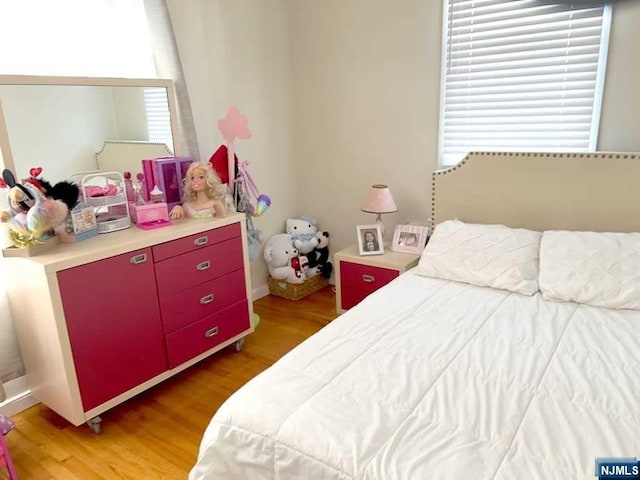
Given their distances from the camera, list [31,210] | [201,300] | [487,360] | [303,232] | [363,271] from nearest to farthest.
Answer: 1. [487,360]
2. [31,210]
3. [201,300]
4. [363,271]
5. [303,232]

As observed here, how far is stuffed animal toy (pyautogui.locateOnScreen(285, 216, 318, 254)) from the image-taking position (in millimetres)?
3424

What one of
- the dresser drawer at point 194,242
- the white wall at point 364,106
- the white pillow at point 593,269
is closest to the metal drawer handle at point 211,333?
the dresser drawer at point 194,242

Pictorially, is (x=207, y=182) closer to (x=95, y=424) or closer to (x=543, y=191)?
(x=95, y=424)

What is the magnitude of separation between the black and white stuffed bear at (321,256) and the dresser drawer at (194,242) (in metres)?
1.00

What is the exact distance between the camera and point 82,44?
Answer: 234 centimetres

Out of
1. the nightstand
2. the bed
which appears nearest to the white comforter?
the bed

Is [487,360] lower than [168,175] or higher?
lower

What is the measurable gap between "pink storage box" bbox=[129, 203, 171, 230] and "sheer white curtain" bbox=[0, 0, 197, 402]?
0.52 m

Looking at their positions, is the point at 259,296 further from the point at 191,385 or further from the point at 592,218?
the point at 592,218

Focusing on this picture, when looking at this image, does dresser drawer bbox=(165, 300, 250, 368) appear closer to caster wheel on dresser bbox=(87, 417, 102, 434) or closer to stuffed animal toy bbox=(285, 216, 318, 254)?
caster wheel on dresser bbox=(87, 417, 102, 434)

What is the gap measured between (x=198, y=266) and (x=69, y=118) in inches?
36.7

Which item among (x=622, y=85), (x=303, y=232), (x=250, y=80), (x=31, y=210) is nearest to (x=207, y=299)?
(x=31, y=210)

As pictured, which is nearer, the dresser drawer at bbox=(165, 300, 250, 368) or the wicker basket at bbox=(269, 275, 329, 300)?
the dresser drawer at bbox=(165, 300, 250, 368)

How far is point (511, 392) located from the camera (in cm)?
139
